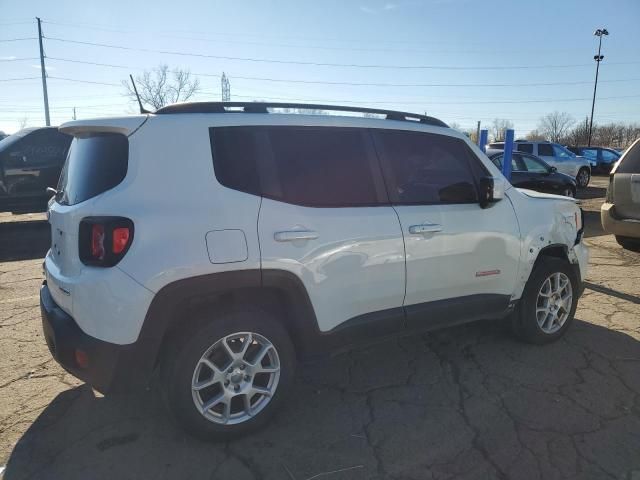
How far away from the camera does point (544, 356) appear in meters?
3.96

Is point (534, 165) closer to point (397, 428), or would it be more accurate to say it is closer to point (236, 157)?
point (397, 428)

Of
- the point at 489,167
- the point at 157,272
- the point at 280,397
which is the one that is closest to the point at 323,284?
the point at 280,397

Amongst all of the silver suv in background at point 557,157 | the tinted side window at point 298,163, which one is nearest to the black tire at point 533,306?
the tinted side window at point 298,163

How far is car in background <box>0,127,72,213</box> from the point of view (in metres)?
9.16

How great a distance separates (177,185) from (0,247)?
7274 millimetres

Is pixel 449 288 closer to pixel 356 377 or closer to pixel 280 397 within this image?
pixel 356 377

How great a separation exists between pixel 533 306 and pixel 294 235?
235 centimetres

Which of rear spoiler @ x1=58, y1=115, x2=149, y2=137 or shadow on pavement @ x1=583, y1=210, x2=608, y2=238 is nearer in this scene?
rear spoiler @ x1=58, y1=115, x2=149, y2=137

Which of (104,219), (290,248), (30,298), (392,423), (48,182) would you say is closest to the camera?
(104,219)

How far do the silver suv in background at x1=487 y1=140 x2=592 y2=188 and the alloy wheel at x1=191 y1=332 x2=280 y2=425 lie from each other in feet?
53.4

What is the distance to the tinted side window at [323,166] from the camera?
2.86m

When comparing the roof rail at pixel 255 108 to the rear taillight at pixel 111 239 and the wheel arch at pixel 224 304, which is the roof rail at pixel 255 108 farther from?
the wheel arch at pixel 224 304

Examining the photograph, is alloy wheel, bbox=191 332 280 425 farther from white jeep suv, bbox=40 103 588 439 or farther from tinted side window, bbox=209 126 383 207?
tinted side window, bbox=209 126 383 207

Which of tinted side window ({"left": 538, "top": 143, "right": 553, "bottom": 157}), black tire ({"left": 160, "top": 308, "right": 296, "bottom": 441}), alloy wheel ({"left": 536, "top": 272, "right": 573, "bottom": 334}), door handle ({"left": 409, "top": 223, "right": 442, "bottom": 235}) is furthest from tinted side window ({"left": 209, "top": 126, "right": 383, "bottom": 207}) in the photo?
tinted side window ({"left": 538, "top": 143, "right": 553, "bottom": 157})
